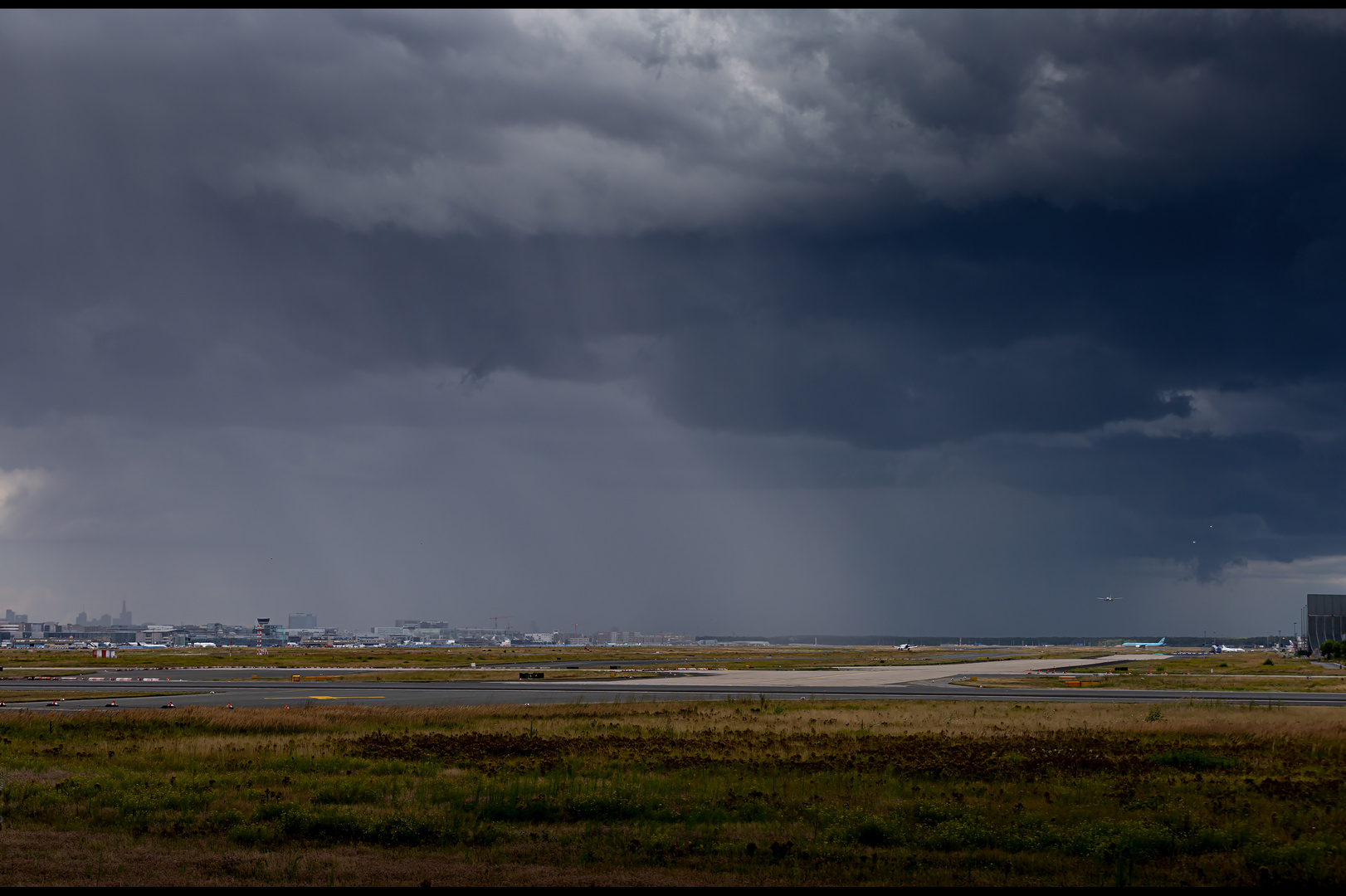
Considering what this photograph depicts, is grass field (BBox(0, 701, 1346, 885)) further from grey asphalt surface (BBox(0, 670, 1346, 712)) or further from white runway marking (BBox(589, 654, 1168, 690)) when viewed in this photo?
white runway marking (BBox(589, 654, 1168, 690))

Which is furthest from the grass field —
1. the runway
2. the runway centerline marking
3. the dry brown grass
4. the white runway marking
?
the white runway marking

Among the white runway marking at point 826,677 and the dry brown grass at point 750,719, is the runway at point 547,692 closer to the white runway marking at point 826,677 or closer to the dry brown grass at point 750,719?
the white runway marking at point 826,677

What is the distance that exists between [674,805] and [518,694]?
46.1m

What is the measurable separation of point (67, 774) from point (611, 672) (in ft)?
250

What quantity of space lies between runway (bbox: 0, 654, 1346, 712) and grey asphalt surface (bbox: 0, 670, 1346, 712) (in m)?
0.07

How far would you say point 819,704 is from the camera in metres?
A: 55.3

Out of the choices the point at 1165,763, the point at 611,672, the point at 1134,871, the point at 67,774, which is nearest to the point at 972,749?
the point at 1165,763

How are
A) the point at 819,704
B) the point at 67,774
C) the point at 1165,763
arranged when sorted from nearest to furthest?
1. the point at 67,774
2. the point at 1165,763
3. the point at 819,704

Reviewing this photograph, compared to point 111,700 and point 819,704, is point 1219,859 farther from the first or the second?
point 111,700

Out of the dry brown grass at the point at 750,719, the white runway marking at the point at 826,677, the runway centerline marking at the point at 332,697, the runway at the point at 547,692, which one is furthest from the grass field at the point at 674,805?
the white runway marking at the point at 826,677

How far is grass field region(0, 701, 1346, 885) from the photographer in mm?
15641

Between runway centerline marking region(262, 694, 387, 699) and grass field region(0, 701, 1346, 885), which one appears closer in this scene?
grass field region(0, 701, 1346, 885)

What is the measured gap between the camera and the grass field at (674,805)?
1564cm

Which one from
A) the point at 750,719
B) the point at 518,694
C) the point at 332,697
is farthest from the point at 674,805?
the point at 332,697
